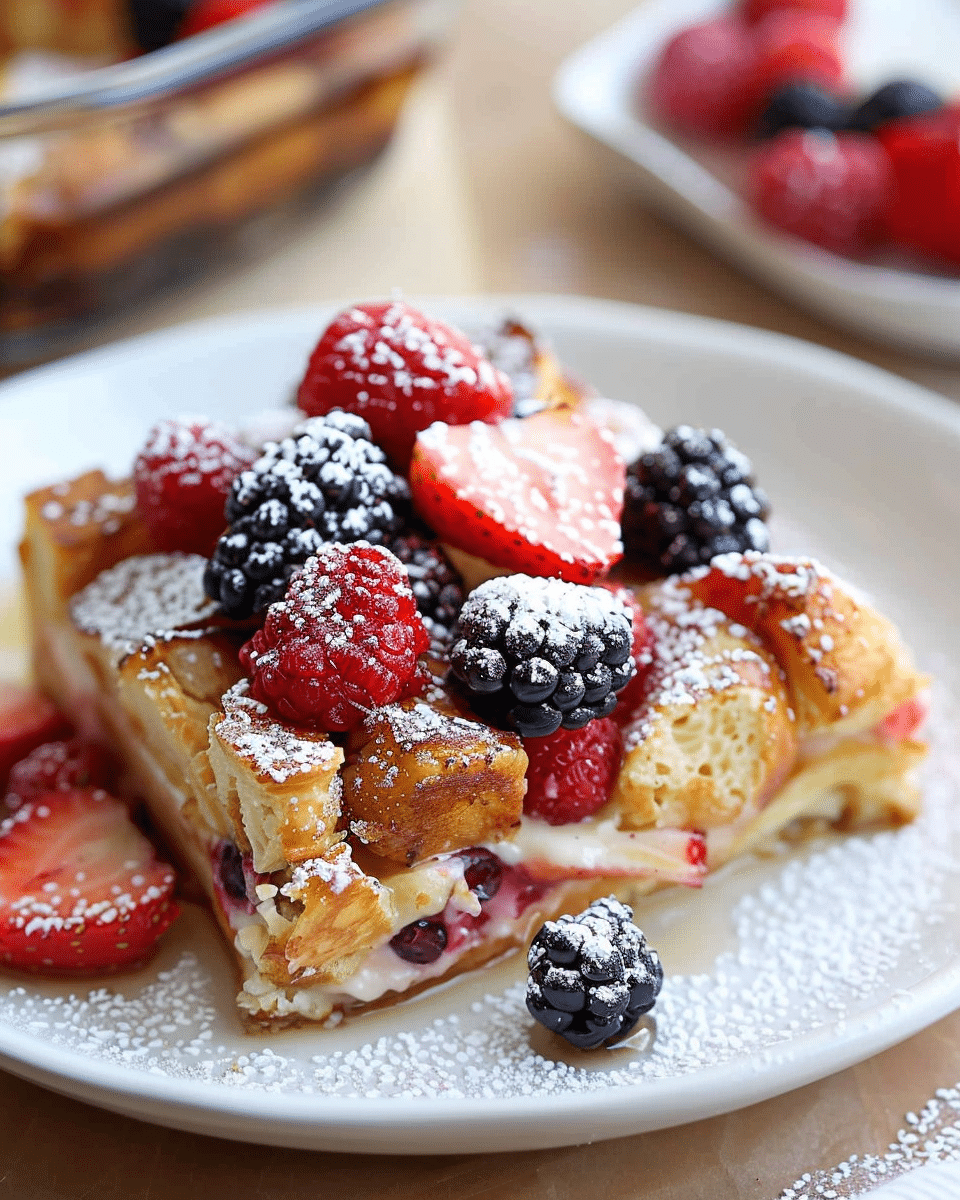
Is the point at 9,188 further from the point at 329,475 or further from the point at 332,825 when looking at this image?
the point at 332,825

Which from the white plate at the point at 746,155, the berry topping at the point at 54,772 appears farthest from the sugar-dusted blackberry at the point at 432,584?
the white plate at the point at 746,155

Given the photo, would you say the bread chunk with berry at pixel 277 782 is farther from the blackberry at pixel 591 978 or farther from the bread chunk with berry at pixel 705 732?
the bread chunk with berry at pixel 705 732

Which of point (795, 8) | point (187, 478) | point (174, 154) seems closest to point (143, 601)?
point (187, 478)

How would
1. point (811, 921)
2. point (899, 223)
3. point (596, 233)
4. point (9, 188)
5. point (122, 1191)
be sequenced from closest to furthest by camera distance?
1. point (122, 1191)
2. point (811, 921)
3. point (9, 188)
4. point (899, 223)
5. point (596, 233)

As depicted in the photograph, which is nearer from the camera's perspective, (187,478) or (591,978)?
(591,978)

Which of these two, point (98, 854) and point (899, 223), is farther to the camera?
point (899, 223)

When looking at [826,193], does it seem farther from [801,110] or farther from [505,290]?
[505,290]

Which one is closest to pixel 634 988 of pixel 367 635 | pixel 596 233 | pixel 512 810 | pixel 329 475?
pixel 512 810
